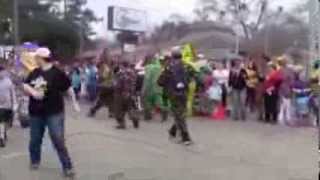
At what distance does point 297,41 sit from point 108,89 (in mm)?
46145

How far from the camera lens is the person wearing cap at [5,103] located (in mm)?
14148

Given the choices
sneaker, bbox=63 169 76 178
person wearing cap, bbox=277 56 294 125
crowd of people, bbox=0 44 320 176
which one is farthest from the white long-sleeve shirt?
person wearing cap, bbox=277 56 294 125

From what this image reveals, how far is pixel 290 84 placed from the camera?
1948cm

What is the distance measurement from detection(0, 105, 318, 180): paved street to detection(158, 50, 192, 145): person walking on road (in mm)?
360

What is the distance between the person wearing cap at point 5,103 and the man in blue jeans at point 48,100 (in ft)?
10.2

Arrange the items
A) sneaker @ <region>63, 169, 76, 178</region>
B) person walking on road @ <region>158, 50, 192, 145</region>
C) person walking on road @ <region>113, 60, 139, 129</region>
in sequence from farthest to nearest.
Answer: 1. person walking on road @ <region>113, 60, 139, 129</region>
2. person walking on road @ <region>158, 50, 192, 145</region>
3. sneaker @ <region>63, 169, 76, 178</region>

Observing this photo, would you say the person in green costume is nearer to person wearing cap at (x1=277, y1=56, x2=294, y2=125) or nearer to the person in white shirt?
the person in white shirt

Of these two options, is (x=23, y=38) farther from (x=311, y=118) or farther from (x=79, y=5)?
(x=311, y=118)

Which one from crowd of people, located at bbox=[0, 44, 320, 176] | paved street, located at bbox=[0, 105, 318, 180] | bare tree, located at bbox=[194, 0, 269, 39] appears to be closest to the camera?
paved street, located at bbox=[0, 105, 318, 180]

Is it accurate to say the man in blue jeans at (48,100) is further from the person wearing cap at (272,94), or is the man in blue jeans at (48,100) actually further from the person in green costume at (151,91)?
the person wearing cap at (272,94)

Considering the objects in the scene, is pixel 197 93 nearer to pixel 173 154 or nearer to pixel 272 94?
pixel 272 94

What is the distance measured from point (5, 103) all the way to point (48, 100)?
354 cm

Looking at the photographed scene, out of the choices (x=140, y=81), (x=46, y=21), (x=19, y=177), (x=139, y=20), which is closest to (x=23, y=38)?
(x=46, y=21)

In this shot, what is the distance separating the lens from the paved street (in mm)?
11602
